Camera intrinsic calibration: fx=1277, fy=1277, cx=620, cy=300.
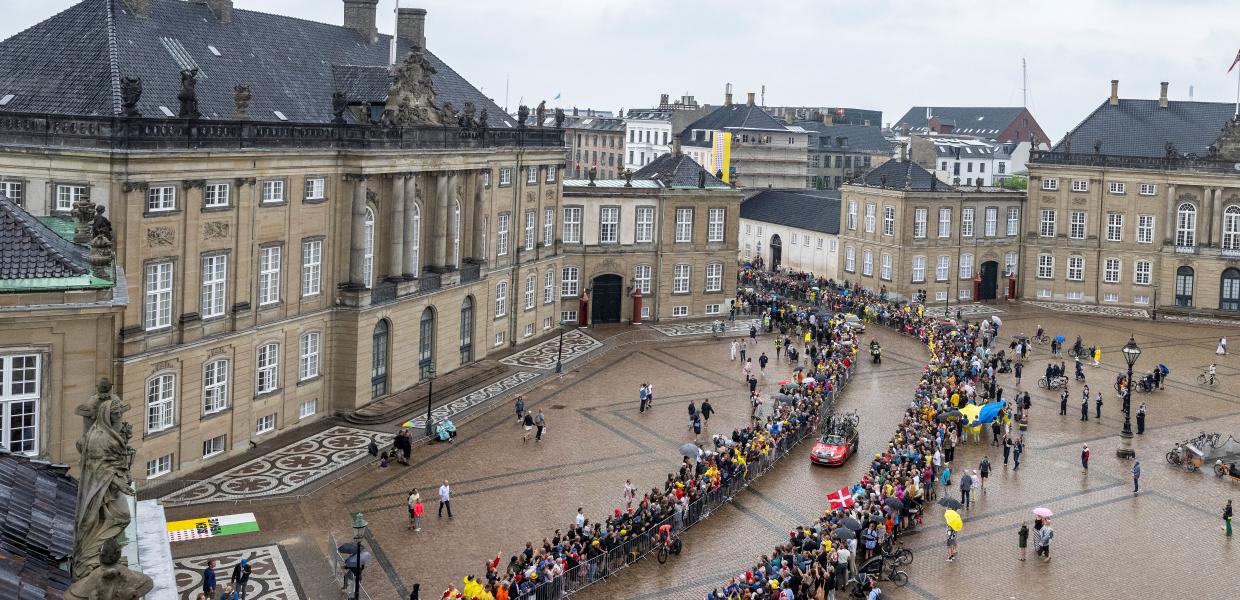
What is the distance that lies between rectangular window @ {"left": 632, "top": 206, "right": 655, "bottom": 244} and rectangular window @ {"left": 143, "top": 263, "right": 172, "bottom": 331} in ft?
137

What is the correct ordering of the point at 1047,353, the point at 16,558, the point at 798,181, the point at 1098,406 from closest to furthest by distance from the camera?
the point at 16,558
the point at 1098,406
the point at 1047,353
the point at 798,181

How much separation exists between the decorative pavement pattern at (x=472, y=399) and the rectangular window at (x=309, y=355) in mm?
4485

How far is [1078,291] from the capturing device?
96.8 metres

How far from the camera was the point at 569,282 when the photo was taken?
264 feet

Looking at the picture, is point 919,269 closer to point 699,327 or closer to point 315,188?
point 699,327

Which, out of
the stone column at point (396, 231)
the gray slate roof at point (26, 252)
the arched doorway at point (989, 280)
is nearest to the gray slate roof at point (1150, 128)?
the arched doorway at point (989, 280)

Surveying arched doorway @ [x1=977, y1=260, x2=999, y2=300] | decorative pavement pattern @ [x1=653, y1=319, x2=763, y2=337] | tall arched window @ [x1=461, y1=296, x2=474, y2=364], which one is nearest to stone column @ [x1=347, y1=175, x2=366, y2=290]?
tall arched window @ [x1=461, y1=296, x2=474, y2=364]

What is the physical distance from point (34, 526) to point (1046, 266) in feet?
295

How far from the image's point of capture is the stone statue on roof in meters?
56.3

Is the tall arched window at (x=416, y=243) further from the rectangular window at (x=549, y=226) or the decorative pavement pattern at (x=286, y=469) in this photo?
the rectangular window at (x=549, y=226)

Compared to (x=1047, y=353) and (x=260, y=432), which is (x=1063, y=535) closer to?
(x=260, y=432)

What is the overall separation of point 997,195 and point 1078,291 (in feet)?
31.1

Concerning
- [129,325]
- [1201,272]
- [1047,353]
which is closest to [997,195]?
[1201,272]

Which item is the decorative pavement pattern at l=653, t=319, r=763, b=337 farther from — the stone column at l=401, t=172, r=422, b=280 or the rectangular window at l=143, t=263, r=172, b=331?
the rectangular window at l=143, t=263, r=172, b=331
